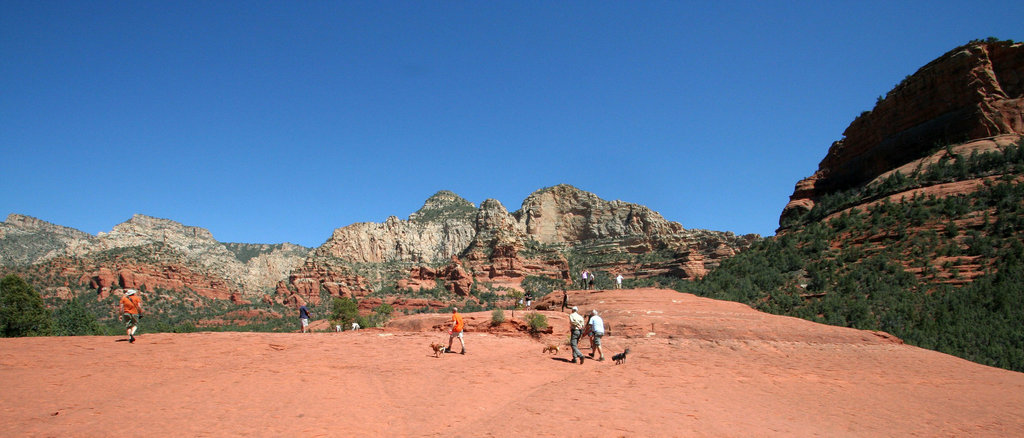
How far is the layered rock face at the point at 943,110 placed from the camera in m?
41.2

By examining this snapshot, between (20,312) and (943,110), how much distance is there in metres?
70.1

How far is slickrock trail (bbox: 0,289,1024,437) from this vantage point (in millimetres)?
7852

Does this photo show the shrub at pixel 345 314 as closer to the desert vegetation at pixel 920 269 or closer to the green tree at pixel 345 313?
the green tree at pixel 345 313

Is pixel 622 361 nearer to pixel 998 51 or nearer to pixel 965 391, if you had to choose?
pixel 965 391

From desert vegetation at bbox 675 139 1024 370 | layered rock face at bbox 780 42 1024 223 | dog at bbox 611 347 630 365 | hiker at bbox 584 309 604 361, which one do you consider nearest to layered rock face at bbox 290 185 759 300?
layered rock face at bbox 780 42 1024 223

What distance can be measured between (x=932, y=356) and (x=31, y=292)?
4489 cm

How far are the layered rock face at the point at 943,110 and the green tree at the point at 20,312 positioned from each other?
63.1 meters

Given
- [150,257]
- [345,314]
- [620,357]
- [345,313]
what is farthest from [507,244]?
[620,357]

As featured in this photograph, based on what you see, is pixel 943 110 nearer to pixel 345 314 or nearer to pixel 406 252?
pixel 345 314

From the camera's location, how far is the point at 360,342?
16047 mm

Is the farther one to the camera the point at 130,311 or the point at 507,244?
the point at 507,244

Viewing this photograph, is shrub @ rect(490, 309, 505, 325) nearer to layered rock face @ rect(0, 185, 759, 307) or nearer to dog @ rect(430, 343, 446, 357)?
dog @ rect(430, 343, 446, 357)

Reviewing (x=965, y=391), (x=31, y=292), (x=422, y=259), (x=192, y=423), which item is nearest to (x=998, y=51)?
(x=965, y=391)

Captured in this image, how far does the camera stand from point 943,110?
4394cm
